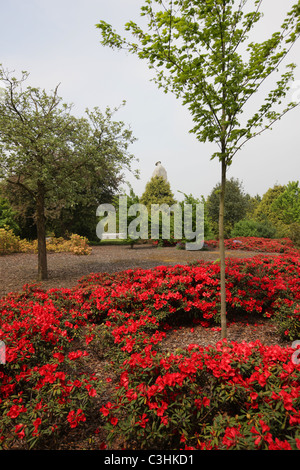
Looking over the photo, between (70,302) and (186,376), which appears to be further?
(70,302)

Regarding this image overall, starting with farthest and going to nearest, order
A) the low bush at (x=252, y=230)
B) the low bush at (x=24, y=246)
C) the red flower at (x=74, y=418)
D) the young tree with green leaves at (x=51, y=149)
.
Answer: the low bush at (x=252, y=230) < the low bush at (x=24, y=246) < the young tree with green leaves at (x=51, y=149) < the red flower at (x=74, y=418)

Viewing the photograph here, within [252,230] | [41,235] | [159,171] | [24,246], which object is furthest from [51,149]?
[159,171]

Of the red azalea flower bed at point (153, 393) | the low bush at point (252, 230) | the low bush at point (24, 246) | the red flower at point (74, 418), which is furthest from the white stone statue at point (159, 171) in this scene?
the red flower at point (74, 418)

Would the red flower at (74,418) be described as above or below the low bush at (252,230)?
below

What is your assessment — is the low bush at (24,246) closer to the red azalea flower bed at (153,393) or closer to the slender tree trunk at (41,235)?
the slender tree trunk at (41,235)

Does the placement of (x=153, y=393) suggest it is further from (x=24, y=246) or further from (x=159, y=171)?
(x=159, y=171)

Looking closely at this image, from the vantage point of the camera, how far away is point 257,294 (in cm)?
431

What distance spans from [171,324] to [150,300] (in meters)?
0.49

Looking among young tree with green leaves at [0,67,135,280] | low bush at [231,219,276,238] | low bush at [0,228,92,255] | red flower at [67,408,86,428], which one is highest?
young tree with green leaves at [0,67,135,280]

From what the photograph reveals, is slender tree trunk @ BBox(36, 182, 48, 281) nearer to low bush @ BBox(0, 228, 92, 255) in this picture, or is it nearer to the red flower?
low bush @ BBox(0, 228, 92, 255)

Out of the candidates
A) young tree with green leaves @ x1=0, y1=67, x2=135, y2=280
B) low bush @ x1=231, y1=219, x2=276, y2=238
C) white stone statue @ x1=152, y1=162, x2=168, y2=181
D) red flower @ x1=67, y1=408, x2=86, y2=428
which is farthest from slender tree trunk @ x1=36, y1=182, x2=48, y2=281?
white stone statue @ x1=152, y1=162, x2=168, y2=181

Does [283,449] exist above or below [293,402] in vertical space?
below
